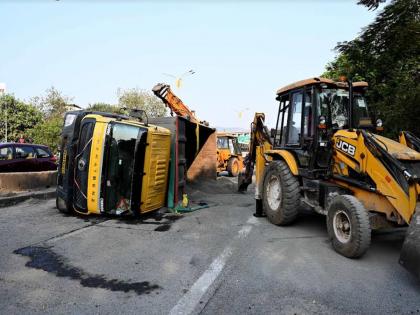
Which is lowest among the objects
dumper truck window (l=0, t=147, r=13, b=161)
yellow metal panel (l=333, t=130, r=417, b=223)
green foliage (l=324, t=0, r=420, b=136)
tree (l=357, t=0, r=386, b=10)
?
dumper truck window (l=0, t=147, r=13, b=161)

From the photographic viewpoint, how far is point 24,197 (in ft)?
29.9

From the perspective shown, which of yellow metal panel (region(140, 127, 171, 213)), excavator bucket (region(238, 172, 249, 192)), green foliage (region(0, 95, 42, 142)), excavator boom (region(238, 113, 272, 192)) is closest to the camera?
yellow metal panel (region(140, 127, 171, 213))

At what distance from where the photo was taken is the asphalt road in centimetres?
354

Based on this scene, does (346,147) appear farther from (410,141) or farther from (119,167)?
(119,167)

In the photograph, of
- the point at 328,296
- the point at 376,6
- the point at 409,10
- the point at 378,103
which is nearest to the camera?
Result: the point at 328,296

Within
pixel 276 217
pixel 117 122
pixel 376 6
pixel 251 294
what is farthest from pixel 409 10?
pixel 251 294

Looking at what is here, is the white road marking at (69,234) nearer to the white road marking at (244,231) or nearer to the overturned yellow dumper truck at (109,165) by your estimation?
the overturned yellow dumper truck at (109,165)

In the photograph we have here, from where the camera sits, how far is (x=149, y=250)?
5234 millimetres

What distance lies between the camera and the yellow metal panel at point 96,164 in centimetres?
689

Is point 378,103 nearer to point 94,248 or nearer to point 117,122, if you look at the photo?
point 117,122

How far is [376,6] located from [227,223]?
591 cm

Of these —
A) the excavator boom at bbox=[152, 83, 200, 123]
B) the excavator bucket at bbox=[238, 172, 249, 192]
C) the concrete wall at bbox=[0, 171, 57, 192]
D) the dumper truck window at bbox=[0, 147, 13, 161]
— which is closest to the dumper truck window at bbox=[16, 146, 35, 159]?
the dumper truck window at bbox=[0, 147, 13, 161]

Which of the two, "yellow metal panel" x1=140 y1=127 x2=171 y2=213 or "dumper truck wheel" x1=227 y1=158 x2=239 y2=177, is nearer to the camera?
"yellow metal panel" x1=140 y1=127 x2=171 y2=213

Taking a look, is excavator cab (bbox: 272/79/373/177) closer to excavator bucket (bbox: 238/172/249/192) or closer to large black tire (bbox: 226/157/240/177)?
excavator bucket (bbox: 238/172/249/192)
